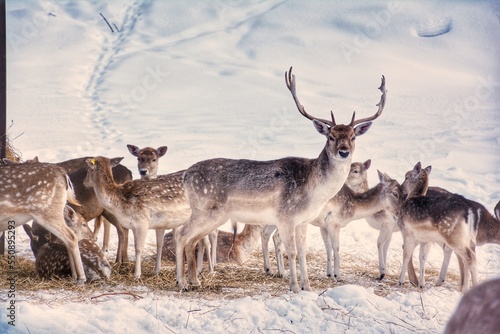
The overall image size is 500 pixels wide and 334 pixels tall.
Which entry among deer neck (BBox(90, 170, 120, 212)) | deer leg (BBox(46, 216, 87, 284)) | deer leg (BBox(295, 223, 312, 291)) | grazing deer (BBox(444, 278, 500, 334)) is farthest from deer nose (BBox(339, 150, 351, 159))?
grazing deer (BBox(444, 278, 500, 334))

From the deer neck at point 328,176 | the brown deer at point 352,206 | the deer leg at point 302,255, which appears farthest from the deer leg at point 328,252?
the deer neck at point 328,176

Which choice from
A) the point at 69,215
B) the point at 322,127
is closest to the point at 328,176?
the point at 322,127

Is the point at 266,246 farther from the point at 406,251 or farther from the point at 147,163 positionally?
the point at 147,163

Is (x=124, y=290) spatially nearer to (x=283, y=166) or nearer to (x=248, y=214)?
(x=248, y=214)

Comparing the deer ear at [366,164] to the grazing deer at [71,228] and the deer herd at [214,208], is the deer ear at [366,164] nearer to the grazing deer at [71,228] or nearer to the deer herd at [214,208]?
the deer herd at [214,208]

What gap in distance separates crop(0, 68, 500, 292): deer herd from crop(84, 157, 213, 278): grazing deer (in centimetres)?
1

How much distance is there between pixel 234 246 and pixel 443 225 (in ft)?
10.3

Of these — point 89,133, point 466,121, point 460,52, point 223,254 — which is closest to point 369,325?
point 223,254

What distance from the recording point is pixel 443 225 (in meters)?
7.96

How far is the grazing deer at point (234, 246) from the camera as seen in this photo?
389 inches

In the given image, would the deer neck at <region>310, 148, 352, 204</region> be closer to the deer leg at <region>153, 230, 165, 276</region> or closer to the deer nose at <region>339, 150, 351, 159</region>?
the deer nose at <region>339, 150, 351, 159</region>

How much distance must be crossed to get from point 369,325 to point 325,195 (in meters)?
1.82

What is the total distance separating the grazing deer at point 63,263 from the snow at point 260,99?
3.49 feet

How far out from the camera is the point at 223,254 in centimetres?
991
